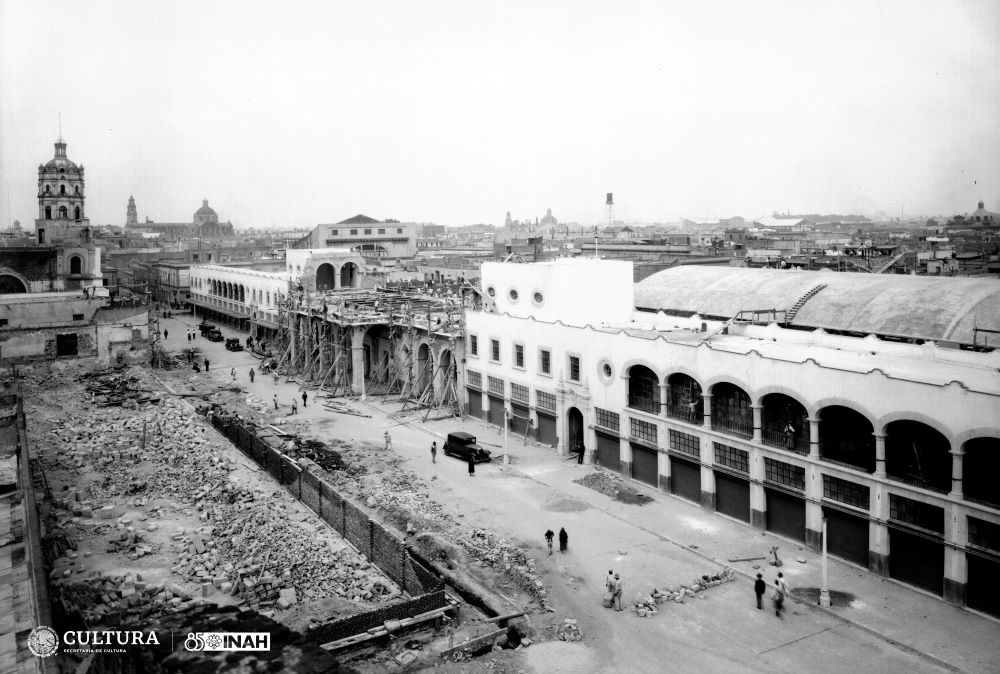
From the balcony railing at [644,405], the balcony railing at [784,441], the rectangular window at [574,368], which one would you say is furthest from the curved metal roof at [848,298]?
the rectangular window at [574,368]

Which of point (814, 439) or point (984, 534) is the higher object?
point (814, 439)

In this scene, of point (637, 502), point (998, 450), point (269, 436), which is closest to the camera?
point (998, 450)

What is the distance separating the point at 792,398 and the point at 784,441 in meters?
1.82

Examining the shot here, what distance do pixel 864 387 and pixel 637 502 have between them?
37.4 feet

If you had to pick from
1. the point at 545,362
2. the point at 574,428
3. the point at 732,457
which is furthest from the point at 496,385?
the point at 732,457

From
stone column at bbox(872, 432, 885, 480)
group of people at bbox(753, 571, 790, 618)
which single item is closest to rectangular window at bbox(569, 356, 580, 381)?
stone column at bbox(872, 432, 885, 480)

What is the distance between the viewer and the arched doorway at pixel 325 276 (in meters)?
78.2

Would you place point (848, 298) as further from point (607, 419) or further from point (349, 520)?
point (349, 520)

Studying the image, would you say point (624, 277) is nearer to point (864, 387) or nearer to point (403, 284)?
point (864, 387)

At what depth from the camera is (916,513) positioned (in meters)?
25.3

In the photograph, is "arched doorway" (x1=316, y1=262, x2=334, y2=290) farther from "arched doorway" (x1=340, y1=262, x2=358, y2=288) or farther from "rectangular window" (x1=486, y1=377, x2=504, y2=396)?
"rectangular window" (x1=486, y1=377, x2=504, y2=396)

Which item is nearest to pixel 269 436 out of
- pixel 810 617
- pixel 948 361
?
pixel 810 617

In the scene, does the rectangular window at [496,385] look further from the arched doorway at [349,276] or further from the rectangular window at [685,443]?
the arched doorway at [349,276]

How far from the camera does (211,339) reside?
86.6 metres
